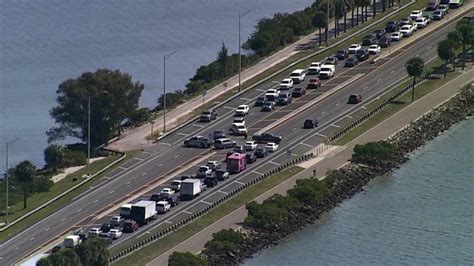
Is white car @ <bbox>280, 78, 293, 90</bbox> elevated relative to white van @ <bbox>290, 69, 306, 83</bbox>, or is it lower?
lower

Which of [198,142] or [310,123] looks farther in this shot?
[310,123]

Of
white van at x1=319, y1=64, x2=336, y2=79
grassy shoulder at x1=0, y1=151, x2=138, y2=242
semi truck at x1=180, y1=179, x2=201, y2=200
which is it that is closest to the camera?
grassy shoulder at x1=0, y1=151, x2=138, y2=242

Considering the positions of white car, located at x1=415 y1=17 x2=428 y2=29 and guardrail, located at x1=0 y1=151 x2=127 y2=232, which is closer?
guardrail, located at x1=0 y1=151 x2=127 y2=232

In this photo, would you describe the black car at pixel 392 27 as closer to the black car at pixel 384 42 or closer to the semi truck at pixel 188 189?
the black car at pixel 384 42

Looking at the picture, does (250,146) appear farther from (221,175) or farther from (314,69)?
(314,69)

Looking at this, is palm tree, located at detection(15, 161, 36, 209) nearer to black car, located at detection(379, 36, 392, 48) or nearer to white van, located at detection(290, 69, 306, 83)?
white van, located at detection(290, 69, 306, 83)

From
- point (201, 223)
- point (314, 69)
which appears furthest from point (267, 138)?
point (314, 69)

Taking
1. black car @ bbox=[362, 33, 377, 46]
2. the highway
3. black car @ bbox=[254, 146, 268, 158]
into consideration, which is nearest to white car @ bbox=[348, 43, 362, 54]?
black car @ bbox=[362, 33, 377, 46]
